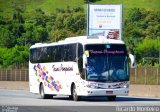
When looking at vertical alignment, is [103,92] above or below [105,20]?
below

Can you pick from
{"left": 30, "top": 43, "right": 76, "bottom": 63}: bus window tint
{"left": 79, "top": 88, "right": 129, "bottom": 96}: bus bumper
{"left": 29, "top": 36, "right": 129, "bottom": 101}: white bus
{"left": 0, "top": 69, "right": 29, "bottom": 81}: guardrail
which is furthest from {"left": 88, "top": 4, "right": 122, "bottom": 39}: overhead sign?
{"left": 79, "top": 88, "right": 129, "bottom": 96}: bus bumper

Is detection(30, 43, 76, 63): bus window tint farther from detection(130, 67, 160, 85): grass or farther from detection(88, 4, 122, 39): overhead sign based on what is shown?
detection(88, 4, 122, 39): overhead sign

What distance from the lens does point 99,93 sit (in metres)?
35.0

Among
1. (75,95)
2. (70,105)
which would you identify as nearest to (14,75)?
(75,95)

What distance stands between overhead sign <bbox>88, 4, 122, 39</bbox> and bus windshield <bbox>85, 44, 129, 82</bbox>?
34.8m

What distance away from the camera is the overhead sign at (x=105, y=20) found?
71.4 m

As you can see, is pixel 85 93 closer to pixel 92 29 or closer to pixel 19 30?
pixel 92 29

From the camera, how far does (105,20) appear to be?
73.2 metres

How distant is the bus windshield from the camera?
35.2 metres

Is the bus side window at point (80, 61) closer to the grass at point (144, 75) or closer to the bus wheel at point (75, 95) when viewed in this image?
the bus wheel at point (75, 95)

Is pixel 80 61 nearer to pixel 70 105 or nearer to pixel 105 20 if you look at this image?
pixel 70 105

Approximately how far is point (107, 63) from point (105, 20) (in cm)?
3814

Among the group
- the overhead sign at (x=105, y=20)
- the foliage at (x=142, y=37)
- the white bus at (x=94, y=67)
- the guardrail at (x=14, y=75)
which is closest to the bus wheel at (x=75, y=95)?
the white bus at (x=94, y=67)

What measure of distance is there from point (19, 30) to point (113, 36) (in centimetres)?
11027
